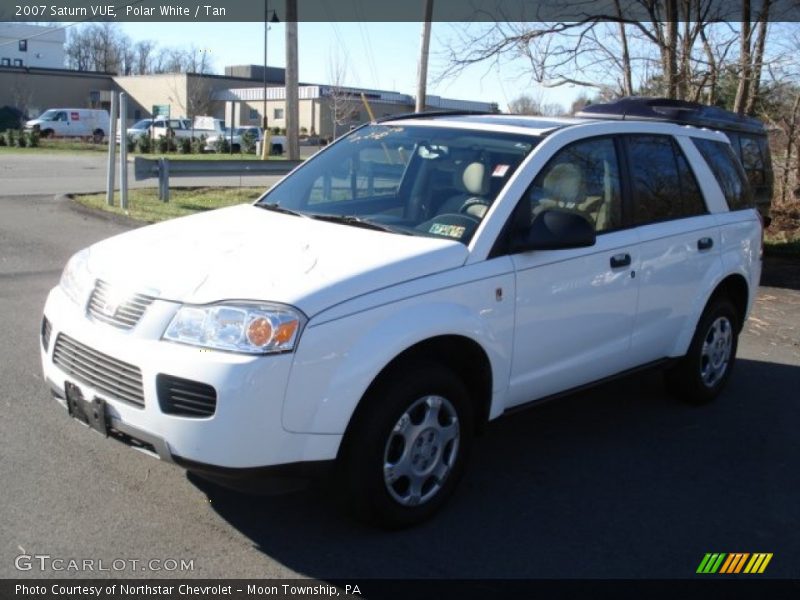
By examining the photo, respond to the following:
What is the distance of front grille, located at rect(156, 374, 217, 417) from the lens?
3482 mm

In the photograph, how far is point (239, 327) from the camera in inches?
140

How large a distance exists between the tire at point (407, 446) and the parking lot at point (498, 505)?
0.49ft

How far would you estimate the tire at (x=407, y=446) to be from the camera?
377 centimetres

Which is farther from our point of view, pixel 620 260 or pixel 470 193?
pixel 620 260

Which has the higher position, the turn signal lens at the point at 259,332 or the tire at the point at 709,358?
the turn signal lens at the point at 259,332

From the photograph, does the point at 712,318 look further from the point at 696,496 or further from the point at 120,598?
the point at 120,598

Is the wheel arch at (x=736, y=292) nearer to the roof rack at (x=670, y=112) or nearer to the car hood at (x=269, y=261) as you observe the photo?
the car hood at (x=269, y=261)

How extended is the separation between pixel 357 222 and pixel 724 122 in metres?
8.89

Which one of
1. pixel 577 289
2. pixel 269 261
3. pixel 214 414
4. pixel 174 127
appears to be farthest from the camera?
pixel 174 127

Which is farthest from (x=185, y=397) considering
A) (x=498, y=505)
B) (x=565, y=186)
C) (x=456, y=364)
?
(x=565, y=186)

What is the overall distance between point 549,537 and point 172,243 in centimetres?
231

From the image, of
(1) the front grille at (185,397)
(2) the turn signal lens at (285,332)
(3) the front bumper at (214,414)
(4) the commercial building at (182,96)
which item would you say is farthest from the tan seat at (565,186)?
(4) the commercial building at (182,96)

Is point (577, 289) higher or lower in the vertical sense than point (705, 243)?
lower

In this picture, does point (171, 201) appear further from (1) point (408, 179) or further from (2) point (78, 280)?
(2) point (78, 280)
